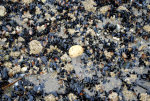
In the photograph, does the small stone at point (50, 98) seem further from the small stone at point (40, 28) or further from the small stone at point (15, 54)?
the small stone at point (40, 28)

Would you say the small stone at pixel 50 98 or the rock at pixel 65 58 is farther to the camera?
the rock at pixel 65 58

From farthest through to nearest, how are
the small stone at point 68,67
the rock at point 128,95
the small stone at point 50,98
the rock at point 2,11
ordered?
the rock at point 2,11
the small stone at point 68,67
the rock at point 128,95
the small stone at point 50,98

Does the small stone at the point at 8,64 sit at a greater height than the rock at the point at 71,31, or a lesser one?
lesser

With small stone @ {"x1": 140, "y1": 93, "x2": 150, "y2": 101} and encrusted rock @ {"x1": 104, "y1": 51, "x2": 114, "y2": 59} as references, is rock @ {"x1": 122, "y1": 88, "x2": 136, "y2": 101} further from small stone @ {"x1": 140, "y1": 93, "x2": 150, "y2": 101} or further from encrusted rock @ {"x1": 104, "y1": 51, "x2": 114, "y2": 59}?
encrusted rock @ {"x1": 104, "y1": 51, "x2": 114, "y2": 59}

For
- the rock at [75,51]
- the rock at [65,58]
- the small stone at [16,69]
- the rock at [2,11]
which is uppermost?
the rock at [2,11]

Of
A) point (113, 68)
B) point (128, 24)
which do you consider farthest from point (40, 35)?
point (128, 24)

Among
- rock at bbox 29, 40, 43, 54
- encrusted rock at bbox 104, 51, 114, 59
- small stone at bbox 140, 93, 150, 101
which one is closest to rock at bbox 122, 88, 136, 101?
small stone at bbox 140, 93, 150, 101

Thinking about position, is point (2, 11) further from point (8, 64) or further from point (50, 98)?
point (50, 98)

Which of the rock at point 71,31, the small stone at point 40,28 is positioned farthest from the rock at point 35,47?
the rock at point 71,31
